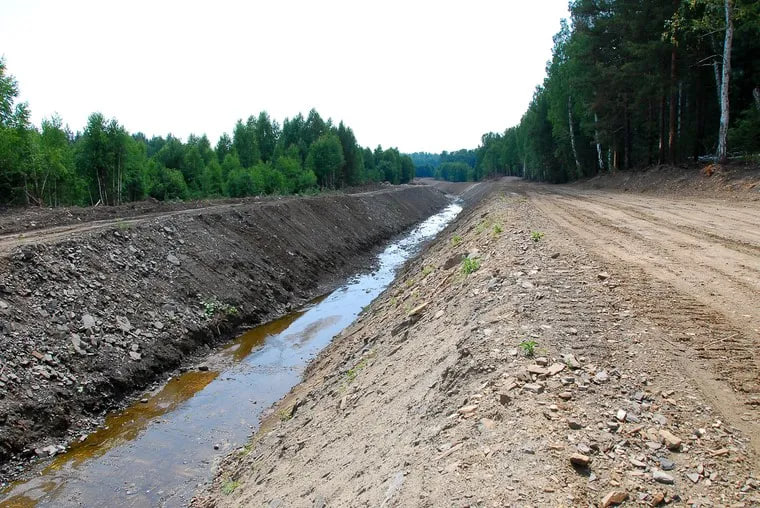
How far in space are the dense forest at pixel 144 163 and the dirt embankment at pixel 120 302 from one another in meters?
17.9

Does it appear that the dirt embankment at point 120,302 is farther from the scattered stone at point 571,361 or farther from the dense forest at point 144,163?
the dense forest at point 144,163

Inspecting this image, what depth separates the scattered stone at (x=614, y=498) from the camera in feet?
9.80

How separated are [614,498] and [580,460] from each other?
1.16 ft

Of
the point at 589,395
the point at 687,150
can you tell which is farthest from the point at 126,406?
the point at 687,150

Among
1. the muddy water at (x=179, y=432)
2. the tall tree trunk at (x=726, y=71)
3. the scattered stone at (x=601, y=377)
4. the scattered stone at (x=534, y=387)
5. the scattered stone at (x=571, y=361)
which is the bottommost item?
the muddy water at (x=179, y=432)

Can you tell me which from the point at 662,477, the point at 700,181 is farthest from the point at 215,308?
the point at 700,181

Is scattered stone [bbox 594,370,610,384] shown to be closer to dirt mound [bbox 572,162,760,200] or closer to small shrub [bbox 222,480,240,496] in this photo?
small shrub [bbox 222,480,240,496]

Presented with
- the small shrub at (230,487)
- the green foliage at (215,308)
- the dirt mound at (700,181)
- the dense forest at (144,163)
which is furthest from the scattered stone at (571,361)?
the dense forest at (144,163)

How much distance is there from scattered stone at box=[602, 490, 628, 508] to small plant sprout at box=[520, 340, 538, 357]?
6.40 feet

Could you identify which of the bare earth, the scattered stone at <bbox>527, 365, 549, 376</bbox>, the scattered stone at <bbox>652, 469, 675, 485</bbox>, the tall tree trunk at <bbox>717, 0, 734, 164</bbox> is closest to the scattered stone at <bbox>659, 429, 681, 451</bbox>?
the bare earth

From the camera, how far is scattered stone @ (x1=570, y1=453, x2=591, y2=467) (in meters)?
3.34

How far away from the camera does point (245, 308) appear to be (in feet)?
50.7

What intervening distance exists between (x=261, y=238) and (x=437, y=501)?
60.5 feet

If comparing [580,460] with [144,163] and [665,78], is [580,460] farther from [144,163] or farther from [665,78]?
[144,163]
